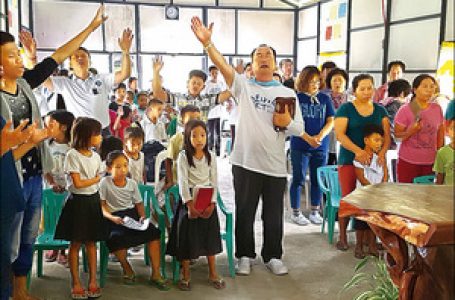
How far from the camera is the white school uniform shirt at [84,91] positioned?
3.62 m

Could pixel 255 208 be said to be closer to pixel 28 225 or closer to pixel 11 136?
pixel 28 225

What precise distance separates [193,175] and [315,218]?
179 centimetres

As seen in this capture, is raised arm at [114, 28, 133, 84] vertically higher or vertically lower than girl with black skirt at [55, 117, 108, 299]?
higher

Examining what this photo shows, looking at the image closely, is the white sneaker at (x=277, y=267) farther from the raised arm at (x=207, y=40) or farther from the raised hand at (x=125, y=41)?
the raised hand at (x=125, y=41)

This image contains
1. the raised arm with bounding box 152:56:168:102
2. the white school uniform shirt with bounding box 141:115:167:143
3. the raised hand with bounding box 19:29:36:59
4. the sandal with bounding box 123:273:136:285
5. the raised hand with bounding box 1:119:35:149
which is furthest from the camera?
the white school uniform shirt with bounding box 141:115:167:143

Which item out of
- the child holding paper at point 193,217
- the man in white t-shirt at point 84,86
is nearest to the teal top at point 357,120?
the child holding paper at point 193,217

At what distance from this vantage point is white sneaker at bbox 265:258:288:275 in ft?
10.3

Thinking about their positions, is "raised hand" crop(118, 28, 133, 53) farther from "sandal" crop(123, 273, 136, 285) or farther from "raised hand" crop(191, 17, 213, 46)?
"sandal" crop(123, 273, 136, 285)

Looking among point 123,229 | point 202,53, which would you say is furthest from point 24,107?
point 202,53

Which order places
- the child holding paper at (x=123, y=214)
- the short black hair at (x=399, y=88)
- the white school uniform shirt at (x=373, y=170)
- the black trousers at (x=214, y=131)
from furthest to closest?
the black trousers at (x=214, y=131) < the short black hair at (x=399, y=88) < the white school uniform shirt at (x=373, y=170) < the child holding paper at (x=123, y=214)

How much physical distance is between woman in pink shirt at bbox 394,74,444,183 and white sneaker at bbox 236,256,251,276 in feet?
Result: 4.68

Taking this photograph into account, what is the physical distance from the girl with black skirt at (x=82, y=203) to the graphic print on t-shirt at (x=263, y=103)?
99 cm

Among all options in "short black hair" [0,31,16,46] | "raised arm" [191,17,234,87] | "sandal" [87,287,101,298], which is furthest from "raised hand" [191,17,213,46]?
"sandal" [87,287,101,298]

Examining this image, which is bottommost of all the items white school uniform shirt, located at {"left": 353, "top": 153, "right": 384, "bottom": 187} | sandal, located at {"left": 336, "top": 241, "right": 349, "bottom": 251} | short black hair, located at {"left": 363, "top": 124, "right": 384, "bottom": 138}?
sandal, located at {"left": 336, "top": 241, "right": 349, "bottom": 251}
